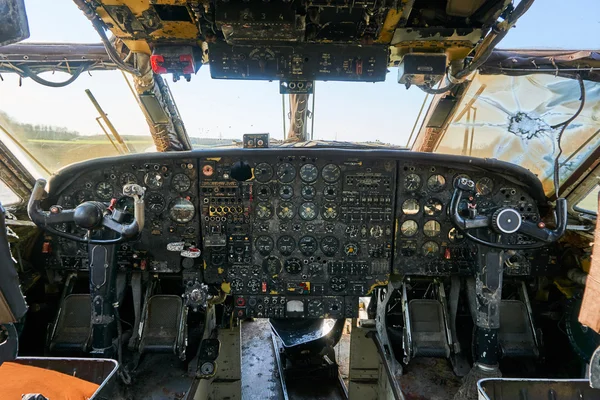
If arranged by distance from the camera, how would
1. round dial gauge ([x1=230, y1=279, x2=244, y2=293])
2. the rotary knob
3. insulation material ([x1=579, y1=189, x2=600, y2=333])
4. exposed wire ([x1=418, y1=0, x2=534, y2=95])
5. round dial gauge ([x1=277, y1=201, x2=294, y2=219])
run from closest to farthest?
insulation material ([x1=579, y1=189, x2=600, y2=333]) < exposed wire ([x1=418, y1=0, x2=534, y2=95]) < the rotary knob < round dial gauge ([x1=277, y1=201, x2=294, y2=219]) < round dial gauge ([x1=230, y1=279, x2=244, y2=293])

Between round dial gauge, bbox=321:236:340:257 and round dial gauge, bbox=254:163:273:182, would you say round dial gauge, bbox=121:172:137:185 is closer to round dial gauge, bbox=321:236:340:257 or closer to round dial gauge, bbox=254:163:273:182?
round dial gauge, bbox=254:163:273:182

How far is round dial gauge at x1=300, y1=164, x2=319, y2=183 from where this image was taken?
3416mm

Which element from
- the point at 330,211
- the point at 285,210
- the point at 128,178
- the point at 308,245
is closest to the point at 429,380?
the point at 308,245

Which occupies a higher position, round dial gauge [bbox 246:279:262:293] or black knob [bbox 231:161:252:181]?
Answer: black knob [bbox 231:161:252:181]

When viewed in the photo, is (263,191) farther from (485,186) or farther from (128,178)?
(485,186)

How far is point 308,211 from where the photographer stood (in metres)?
3.49

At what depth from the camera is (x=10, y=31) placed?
1202mm

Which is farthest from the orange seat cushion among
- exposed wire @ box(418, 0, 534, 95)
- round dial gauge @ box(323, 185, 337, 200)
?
exposed wire @ box(418, 0, 534, 95)

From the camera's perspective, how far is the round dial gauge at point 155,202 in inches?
136

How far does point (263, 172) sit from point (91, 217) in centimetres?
138

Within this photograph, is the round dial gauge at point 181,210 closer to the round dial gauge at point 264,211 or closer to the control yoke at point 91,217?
the round dial gauge at point 264,211

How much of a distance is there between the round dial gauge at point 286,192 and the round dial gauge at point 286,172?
0.17ft

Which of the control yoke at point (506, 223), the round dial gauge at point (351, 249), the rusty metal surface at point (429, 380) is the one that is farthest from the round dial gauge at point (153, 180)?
the rusty metal surface at point (429, 380)

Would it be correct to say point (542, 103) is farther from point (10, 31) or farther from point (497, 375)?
point (10, 31)
